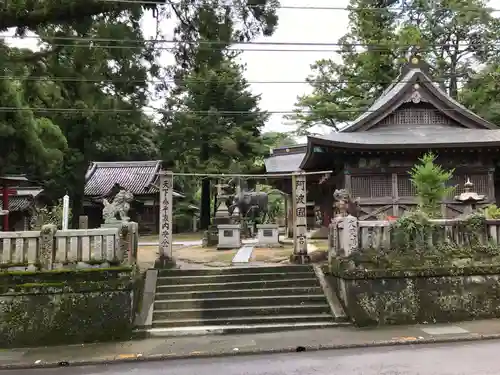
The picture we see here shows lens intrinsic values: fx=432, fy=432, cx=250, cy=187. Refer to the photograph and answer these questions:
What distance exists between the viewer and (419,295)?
9.46m

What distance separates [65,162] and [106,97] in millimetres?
22836

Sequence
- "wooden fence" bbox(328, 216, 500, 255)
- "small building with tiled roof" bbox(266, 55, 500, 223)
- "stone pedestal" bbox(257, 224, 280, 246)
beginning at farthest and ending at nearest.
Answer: "stone pedestal" bbox(257, 224, 280, 246) < "small building with tiled roof" bbox(266, 55, 500, 223) < "wooden fence" bbox(328, 216, 500, 255)

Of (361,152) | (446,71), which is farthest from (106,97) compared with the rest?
(446,71)

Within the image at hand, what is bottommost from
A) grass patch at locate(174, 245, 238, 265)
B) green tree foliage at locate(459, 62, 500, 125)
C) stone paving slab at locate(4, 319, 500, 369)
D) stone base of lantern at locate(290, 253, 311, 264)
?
stone paving slab at locate(4, 319, 500, 369)

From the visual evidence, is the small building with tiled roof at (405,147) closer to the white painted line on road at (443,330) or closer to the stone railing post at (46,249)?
the white painted line on road at (443,330)

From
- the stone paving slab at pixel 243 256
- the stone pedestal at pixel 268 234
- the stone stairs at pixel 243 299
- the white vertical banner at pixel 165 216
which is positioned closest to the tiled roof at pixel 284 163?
the stone pedestal at pixel 268 234

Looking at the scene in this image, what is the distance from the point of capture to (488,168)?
1638cm

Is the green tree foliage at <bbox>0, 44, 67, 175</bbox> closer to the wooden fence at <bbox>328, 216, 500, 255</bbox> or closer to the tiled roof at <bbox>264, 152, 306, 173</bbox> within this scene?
the tiled roof at <bbox>264, 152, 306, 173</bbox>

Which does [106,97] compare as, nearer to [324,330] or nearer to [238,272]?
[238,272]

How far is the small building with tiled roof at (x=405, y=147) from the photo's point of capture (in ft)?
50.6

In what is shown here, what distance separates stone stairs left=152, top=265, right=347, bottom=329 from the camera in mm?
9344

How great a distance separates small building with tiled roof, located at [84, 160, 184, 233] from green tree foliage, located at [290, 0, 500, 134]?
14.1 m

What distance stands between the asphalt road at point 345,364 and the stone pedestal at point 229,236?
10.4m

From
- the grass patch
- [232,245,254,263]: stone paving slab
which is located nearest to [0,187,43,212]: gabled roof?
the grass patch
